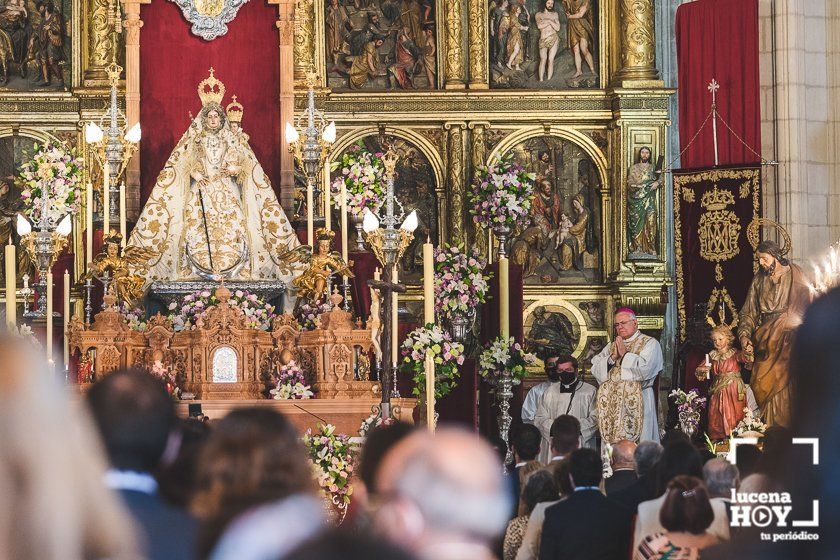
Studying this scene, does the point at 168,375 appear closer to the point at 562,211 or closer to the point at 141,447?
the point at 562,211

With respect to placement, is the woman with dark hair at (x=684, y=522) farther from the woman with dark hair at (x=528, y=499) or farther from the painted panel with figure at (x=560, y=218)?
the painted panel with figure at (x=560, y=218)

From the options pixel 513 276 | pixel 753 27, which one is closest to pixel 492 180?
pixel 513 276

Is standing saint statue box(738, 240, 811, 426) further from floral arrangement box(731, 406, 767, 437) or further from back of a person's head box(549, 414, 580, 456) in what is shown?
back of a person's head box(549, 414, 580, 456)

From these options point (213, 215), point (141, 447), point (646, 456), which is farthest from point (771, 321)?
point (141, 447)

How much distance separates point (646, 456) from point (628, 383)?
20.4 feet

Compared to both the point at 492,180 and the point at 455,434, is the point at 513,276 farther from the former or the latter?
the point at 455,434

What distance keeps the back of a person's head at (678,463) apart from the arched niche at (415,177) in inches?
465

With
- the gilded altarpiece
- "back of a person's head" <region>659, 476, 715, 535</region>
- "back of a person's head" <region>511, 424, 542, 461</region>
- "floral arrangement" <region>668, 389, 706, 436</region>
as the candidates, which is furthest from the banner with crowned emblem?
"back of a person's head" <region>659, 476, 715, 535</region>

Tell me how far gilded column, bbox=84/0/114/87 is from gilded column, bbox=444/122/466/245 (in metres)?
3.93

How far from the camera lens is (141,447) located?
4266 millimetres

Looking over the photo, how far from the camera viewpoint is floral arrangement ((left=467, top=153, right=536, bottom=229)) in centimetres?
1739

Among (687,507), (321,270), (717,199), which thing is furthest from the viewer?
(717,199)

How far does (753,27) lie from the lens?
17281mm

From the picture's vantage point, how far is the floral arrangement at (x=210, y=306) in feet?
42.1
